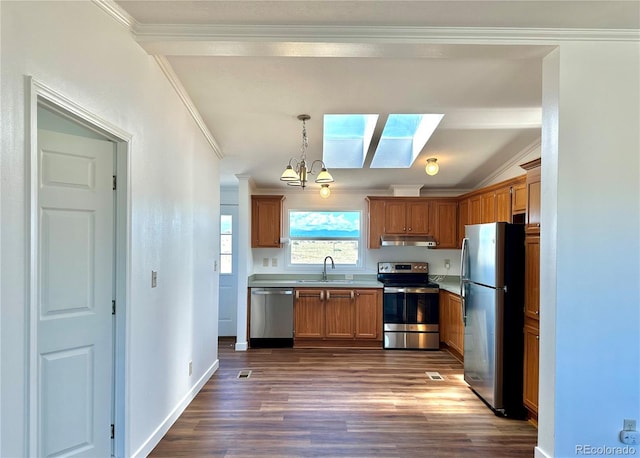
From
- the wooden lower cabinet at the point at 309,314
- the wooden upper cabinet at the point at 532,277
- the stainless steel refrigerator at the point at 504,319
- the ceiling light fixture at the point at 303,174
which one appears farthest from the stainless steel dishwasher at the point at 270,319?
the wooden upper cabinet at the point at 532,277

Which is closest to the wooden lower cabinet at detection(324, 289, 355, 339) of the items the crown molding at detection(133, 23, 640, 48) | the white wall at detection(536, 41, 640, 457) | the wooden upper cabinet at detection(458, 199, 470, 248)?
→ the wooden upper cabinet at detection(458, 199, 470, 248)

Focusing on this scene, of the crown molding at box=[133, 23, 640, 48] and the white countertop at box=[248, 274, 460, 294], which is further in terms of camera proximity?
the white countertop at box=[248, 274, 460, 294]

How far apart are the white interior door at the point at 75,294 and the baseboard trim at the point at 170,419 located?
0.99ft

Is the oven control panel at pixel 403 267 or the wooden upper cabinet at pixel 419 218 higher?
the wooden upper cabinet at pixel 419 218

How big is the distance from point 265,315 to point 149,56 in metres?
3.61

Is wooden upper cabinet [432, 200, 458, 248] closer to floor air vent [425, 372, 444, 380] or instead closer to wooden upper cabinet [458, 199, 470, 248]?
wooden upper cabinet [458, 199, 470, 248]

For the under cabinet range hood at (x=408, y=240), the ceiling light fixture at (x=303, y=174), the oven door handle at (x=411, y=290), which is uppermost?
the ceiling light fixture at (x=303, y=174)

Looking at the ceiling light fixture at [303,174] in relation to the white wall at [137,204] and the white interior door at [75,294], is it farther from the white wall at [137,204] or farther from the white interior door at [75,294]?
the white interior door at [75,294]

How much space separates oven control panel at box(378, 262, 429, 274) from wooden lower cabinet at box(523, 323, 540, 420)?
2.62 meters

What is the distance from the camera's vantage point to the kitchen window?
5828 millimetres

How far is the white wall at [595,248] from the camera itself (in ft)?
6.76

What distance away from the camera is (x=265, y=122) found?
138 inches

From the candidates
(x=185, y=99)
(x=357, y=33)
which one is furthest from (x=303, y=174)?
(x=357, y=33)

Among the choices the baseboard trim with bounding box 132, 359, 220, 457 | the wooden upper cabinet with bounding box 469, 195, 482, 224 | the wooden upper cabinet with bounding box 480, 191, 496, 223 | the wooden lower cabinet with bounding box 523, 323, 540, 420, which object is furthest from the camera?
the wooden upper cabinet with bounding box 469, 195, 482, 224
